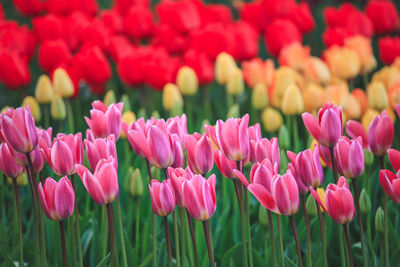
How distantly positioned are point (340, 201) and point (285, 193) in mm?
109

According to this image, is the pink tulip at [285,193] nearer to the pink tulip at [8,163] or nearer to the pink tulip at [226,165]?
the pink tulip at [226,165]

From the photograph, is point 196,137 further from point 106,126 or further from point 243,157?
point 106,126

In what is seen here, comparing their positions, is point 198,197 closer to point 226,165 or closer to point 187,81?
point 226,165

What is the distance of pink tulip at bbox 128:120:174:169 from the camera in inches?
42.8

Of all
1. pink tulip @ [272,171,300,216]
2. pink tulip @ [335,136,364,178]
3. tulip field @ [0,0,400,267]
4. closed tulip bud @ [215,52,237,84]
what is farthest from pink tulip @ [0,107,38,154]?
closed tulip bud @ [215,52,237,84]

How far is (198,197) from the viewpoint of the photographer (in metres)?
1.01

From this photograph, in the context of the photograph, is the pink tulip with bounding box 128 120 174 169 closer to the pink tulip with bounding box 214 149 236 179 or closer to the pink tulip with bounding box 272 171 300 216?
the pink tulip with bounding box 214 149 236 179

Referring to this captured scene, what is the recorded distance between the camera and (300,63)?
2609 mm

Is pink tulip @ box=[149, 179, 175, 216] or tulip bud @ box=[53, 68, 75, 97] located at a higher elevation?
tulip bud @ box=[53, 68, 75, 97]

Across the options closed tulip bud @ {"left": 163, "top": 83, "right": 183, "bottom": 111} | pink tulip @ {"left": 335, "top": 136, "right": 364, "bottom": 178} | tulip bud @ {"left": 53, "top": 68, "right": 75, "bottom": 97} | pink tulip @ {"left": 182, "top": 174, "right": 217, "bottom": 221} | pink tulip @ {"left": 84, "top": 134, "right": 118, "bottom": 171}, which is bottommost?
pink tulip @ {"left": 182, "top": 174, "right": 217, "bottom": 221}

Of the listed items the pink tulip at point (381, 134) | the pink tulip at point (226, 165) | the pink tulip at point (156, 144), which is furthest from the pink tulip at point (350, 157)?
the pink tulip at point (156, 144)

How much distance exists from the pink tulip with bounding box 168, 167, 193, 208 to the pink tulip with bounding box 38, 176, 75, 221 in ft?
0.69

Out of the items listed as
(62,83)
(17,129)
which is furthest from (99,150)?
(62,83)

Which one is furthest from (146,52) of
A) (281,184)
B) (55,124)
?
(281,184)
